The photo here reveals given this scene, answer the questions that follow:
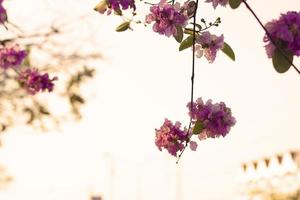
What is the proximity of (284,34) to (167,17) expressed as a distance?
0.84 metres

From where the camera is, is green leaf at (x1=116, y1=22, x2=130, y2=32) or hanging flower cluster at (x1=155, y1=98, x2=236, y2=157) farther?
green leaf at (x1=116, y1=22, x2=130, y2=32)

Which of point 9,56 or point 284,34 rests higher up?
point 9,56

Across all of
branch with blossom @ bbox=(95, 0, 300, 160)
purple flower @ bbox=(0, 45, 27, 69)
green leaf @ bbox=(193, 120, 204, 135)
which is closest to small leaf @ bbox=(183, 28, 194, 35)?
branch with blossom @ bbox=(95, 0, 300, 160)

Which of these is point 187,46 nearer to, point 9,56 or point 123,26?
point 123,26

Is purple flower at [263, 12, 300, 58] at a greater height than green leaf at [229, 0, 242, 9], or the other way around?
green leaf at [229, 0, 242, 9]

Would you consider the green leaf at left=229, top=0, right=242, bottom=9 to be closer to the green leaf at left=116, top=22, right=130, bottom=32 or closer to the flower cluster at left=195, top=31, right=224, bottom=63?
the flower cluster at left=195, top=31, right=224, bottom=63

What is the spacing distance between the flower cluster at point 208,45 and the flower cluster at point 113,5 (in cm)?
45

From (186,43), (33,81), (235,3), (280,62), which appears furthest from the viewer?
(33,81)

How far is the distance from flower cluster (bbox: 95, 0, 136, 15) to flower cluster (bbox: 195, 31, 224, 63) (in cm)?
45

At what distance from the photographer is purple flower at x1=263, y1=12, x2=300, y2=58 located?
3018 millimetres

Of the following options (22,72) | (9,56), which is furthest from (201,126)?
(22,72)

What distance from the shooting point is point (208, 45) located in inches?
144

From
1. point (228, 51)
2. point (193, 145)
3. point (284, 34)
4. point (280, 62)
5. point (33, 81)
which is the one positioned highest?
point (33, 81)

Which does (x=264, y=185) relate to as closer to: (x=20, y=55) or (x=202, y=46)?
(x=20, y=55)
